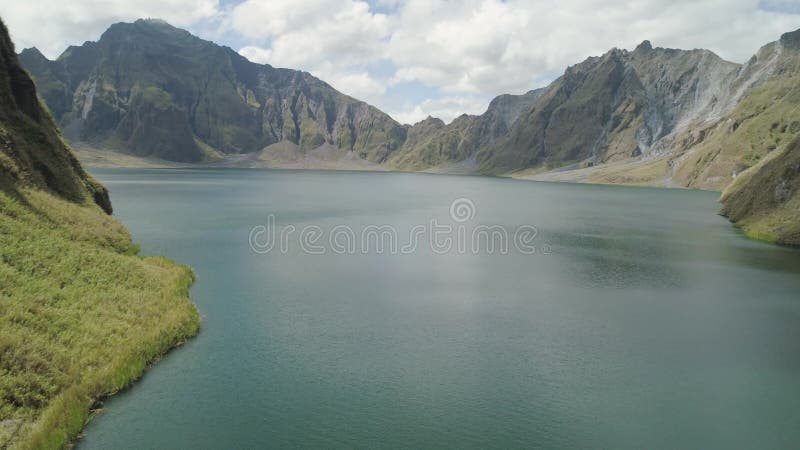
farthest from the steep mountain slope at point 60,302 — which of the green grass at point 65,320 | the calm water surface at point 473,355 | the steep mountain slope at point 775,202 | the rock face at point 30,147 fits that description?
the steep mountain slope at point 775,202

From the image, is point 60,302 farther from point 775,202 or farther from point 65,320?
point 775,202

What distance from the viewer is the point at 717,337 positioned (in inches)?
1460

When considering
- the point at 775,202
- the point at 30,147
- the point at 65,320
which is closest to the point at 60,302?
the point at 65,320

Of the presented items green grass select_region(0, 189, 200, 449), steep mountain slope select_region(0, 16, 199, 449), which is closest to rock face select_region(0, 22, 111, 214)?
steep mountain slope select_region(0, 16, 199, 449)

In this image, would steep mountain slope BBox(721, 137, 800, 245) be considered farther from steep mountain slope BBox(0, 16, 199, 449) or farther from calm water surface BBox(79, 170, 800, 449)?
steep mountain slope BBox(0, 16, 199, 449)

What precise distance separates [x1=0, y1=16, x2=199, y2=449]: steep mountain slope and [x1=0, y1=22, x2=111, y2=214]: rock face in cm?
17

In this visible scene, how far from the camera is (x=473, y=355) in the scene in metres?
32.6

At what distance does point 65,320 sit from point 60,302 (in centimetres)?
229

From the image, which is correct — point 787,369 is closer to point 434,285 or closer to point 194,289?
point 434,285

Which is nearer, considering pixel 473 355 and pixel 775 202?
pixel 473 355

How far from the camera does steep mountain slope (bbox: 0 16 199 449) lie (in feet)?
74.0

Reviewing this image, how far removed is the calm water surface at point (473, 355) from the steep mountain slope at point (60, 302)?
1.60 m

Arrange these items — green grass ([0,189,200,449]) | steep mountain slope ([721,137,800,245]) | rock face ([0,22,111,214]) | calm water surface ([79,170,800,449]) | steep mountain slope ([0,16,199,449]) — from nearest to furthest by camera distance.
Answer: green grass ([0,189,200,449]) < steep mountain slope ([0,16,199,449]) < calm water surface ([79,170,800,449]) < rock face ([0,22,111,214]) < steep mountain slope ([721,137,800,245])

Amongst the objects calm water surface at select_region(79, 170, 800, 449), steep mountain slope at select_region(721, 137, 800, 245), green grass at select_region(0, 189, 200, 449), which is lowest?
calm water surface at select_region(79, 170, 800, 449)
